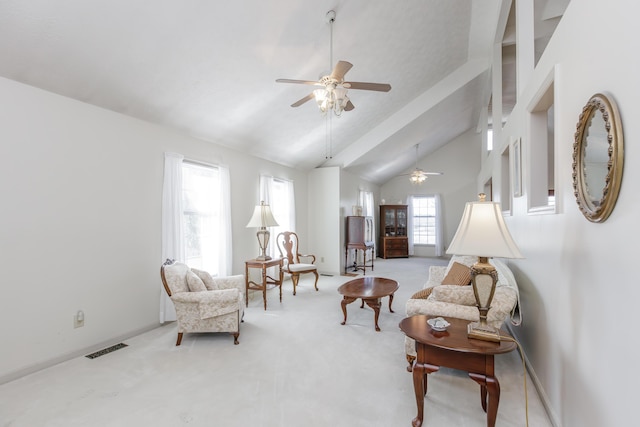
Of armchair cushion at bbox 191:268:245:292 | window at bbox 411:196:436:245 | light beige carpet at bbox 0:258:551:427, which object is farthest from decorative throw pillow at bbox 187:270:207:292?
window at bbox 411:196:436:245

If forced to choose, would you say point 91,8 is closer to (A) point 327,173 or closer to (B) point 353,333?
(B) point 353,333

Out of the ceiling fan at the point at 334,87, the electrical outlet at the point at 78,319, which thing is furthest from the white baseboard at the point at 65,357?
the ceiling fan at the point at 334,87

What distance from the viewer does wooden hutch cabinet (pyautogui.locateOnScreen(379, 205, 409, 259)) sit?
9636 millimetres

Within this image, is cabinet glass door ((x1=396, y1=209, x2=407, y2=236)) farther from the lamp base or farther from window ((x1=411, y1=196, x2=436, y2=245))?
the lamp base

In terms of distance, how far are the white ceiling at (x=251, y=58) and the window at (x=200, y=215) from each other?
59 cm

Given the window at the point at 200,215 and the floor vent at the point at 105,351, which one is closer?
the floor vent at the point at 105,351

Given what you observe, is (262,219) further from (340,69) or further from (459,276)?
(459,276)

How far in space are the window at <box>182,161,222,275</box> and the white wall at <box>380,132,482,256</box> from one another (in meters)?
7.33

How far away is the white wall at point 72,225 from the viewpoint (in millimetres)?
2486

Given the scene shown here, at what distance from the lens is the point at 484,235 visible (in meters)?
1.84

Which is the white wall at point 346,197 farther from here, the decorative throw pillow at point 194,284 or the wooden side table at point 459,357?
the wooden side table at point 459,357

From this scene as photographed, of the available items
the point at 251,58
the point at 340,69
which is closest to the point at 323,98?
the point at 340,69

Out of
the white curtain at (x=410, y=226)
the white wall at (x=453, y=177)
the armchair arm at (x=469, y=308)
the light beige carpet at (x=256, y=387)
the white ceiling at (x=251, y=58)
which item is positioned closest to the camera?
the light beige carpet at (x=256, y=387)

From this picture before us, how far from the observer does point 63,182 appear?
9.18 ft
